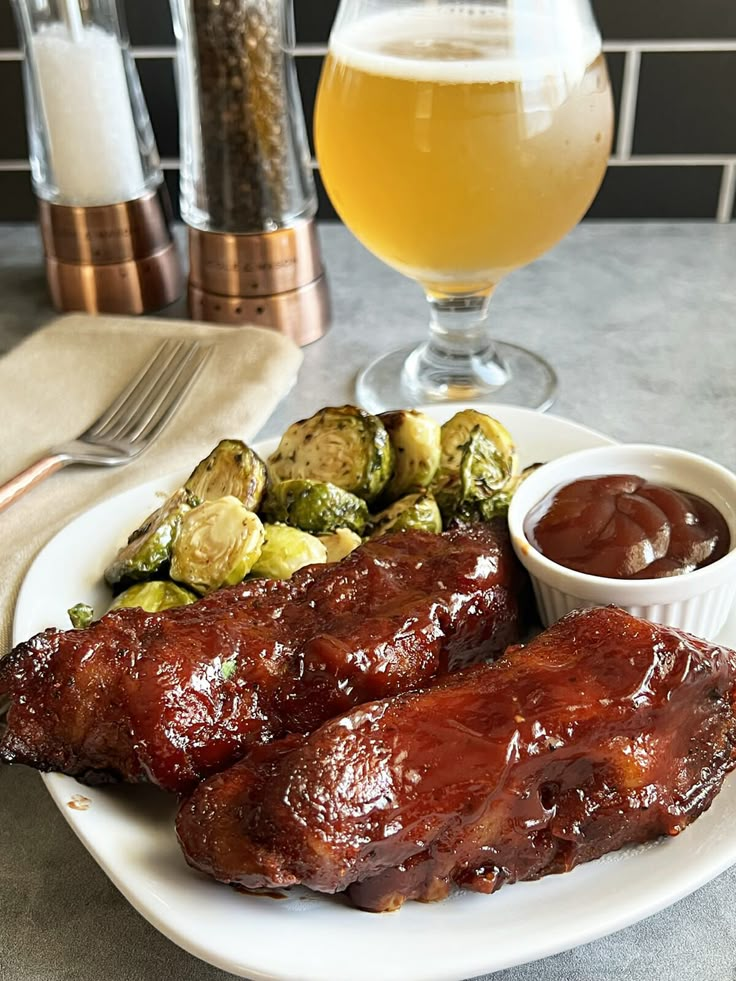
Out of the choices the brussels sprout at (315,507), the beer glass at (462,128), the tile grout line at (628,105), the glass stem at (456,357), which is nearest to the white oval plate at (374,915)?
the brussels sprout at (315,507)

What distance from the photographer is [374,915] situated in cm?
98

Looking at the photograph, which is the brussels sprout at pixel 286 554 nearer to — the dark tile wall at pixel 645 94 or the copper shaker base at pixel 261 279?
the copper shaker base at pixel 261 279

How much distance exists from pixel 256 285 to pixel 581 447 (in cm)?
82

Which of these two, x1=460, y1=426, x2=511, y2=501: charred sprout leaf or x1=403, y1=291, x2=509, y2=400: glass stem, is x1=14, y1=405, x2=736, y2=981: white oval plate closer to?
x1=460, y1=426, x2=511, y2=501: charred sprout leaf

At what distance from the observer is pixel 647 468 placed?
146 cm

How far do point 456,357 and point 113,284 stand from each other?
2.44 feet

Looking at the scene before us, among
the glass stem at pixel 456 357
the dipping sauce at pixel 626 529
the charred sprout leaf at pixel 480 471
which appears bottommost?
the glass stem at pixel 456 357

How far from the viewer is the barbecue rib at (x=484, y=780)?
3.08ft

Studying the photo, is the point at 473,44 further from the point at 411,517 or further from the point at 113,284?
the point at 113,284

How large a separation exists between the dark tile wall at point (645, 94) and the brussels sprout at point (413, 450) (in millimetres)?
1364

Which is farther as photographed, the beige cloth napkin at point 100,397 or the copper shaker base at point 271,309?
the copper shaker base at point 271,309

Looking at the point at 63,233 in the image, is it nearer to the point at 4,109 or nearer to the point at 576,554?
the point at 4,109

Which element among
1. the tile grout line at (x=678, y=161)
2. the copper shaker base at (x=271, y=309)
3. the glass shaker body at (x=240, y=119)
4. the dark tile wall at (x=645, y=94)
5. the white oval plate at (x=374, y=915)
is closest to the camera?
the white oval plate at (x=374, y=915)

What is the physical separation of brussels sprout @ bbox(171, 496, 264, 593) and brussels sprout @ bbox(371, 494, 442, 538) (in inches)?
7.4
